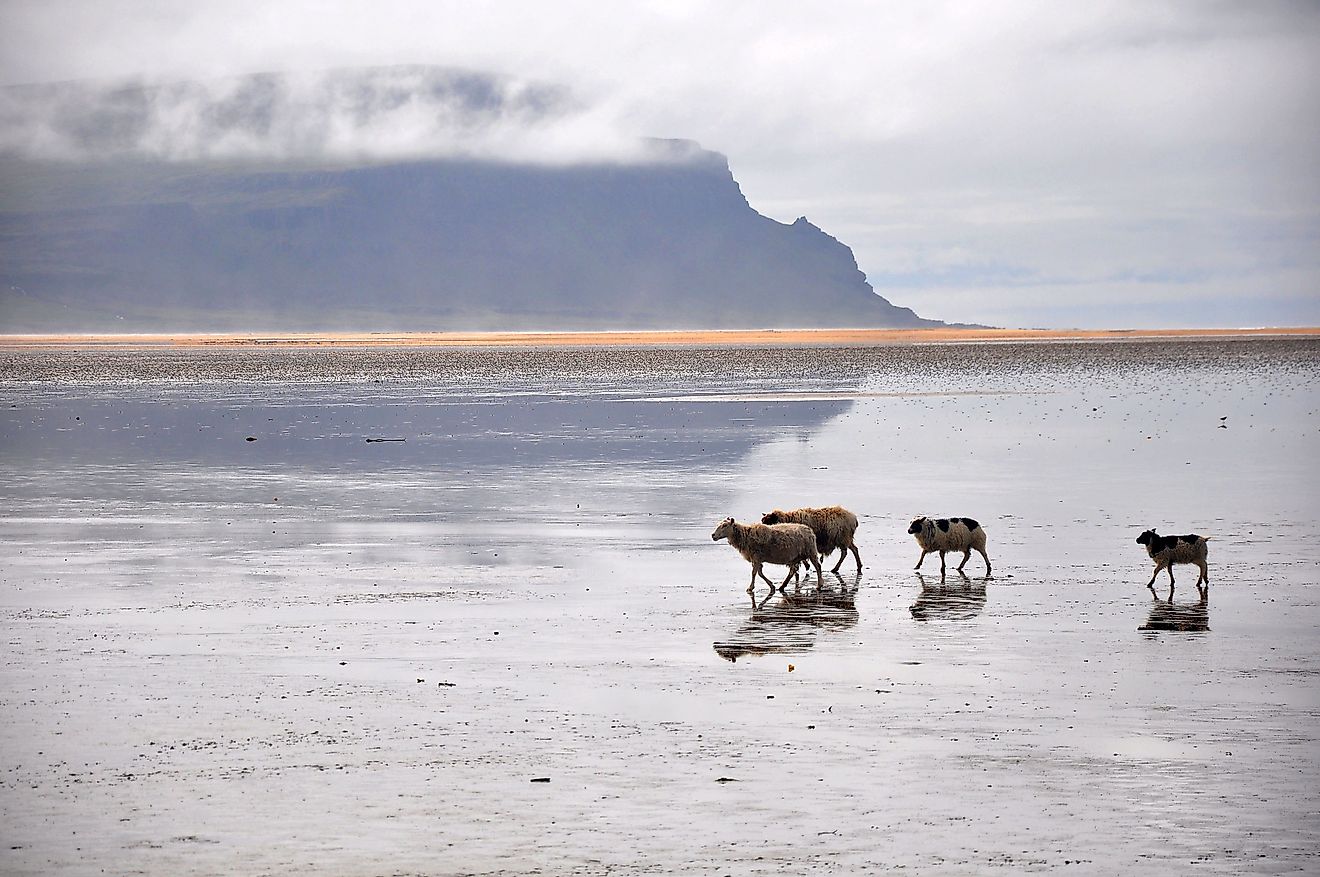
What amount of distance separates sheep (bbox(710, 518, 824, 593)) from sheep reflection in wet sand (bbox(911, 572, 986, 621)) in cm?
133

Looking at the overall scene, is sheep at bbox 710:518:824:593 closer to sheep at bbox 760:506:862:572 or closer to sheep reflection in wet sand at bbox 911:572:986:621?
sheep at bbox 760:506:862:572

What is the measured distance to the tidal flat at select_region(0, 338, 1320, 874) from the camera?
903 cm

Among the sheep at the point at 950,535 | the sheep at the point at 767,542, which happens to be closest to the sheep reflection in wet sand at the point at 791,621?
the sheep at the point at 767,542

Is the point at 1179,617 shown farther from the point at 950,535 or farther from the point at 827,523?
the point at 827,523

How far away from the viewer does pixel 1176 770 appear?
10.1 meters

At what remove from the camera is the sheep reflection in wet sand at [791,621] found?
45.6 feet

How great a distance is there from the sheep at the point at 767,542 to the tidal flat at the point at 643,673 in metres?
0.38

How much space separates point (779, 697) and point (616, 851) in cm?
346

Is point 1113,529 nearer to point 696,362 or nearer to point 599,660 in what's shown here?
point 599,660

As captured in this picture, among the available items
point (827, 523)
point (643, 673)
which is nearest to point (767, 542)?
point (827, 523)

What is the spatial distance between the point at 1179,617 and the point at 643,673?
547 centimetres

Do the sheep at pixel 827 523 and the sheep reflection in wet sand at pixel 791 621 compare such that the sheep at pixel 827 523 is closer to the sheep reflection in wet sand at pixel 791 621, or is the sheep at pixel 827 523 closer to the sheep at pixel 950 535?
the sheep reflection in wet sand at pixel 791 621

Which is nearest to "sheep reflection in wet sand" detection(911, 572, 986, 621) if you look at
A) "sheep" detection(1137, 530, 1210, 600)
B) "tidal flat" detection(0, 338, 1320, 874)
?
"tidal flat" detection(0, 338, 1320, 874)

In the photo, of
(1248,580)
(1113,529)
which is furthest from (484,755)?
(1113,529)
